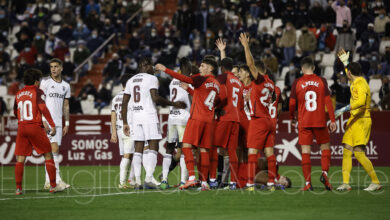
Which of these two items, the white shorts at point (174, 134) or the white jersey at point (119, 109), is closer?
the white shorts at point (174, 134)

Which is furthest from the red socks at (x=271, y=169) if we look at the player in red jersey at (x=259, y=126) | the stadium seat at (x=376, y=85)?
the stadium seat at (x=376, y=85)

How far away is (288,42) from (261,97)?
15016mm

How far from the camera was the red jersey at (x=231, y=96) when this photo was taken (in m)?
13.0

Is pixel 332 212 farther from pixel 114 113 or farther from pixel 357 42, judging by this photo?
pixel 357 42

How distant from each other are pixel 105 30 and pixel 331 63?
35.1 ft

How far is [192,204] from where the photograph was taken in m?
10.6

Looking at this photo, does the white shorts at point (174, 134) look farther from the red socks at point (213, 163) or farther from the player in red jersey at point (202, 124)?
the player in red jersey at point (202, 124)

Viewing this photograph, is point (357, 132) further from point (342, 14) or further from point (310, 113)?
point (342, 14)

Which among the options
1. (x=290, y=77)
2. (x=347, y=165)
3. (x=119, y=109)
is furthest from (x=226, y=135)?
(x=290, y=77)

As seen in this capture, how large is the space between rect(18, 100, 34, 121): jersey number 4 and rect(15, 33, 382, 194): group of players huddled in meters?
0.02

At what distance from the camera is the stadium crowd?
85.9 feet

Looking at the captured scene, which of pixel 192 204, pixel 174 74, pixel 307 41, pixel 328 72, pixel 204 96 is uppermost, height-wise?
pixel 307 41

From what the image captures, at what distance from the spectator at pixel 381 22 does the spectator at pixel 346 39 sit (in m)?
1.06

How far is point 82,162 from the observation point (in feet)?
78.2
